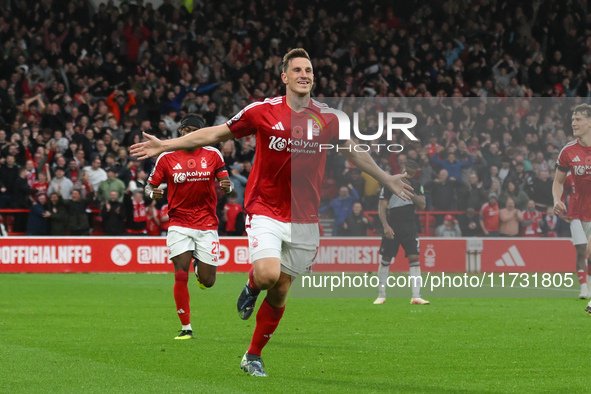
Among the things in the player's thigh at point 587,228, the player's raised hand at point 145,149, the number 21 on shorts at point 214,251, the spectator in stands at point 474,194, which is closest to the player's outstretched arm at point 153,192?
the number 21 on shorts at point 214,251

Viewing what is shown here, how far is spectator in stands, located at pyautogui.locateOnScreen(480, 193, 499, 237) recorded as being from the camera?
2081cm

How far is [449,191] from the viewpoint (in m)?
20.9

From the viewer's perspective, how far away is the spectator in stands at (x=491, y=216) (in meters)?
20.8

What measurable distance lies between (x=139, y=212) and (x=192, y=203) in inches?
420

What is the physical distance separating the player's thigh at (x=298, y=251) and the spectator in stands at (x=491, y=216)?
1369 cm

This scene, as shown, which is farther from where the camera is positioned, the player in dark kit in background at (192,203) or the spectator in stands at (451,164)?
the spectator in stands at (451,164)

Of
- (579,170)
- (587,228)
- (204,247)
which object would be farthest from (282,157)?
(587,228)

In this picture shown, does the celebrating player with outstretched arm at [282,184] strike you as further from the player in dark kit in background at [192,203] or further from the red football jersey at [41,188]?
the red football jersey at [41,188]

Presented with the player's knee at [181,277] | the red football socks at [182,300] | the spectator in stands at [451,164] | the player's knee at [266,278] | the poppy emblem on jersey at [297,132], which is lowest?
the red football socks at [182,300]

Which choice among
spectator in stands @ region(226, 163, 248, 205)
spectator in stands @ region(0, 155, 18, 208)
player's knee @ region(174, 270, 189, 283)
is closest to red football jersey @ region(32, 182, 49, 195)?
spectator in stands @ region(0, 155, 18, 208)

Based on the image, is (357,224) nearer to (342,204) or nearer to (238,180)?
(342,204)

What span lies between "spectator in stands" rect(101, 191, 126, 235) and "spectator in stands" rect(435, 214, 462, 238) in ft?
23.5

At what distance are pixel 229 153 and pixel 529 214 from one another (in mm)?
6896

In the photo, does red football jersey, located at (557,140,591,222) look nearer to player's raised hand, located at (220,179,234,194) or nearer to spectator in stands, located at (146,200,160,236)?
player's raised hand, located at (220,179,234,194)
